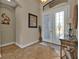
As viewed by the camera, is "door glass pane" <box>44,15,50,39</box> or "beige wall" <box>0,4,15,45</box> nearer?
"beige wall" <box>0,4,15,45</box>

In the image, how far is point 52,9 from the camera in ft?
21.7

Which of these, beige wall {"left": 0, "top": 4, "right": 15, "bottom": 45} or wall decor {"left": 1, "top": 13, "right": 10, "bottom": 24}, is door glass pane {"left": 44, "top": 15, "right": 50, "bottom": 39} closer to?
beige wall {"left": 0, "top": 4, "right": 15, "bottom": 45}

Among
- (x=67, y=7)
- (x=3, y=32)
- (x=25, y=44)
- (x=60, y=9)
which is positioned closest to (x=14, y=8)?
(x=3, y=32)

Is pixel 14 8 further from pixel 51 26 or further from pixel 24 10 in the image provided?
pixel 51 26

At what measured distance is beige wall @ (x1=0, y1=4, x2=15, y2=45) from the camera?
547 cm

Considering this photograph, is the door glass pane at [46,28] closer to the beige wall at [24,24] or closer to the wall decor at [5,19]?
the beige wall at [24,24]

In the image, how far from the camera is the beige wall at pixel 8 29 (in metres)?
5.47

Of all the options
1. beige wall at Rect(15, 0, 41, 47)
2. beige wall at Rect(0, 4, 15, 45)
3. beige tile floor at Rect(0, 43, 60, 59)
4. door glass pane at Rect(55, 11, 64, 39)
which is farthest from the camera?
door glass pane at Rect(55, 11, 64, 39)

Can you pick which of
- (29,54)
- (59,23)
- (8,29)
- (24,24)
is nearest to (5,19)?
(8,29)

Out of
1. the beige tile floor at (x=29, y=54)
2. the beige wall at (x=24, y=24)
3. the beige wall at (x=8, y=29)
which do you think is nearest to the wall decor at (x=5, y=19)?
the beige wall at (x=8, y=29)

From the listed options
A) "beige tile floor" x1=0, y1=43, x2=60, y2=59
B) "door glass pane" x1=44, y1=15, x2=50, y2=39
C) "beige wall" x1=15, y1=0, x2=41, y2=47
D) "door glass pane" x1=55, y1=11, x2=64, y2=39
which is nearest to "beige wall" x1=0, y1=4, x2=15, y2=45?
→ "beige wall" x1=15, y1=0, x2=41, y2=47

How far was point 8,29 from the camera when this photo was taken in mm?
5895

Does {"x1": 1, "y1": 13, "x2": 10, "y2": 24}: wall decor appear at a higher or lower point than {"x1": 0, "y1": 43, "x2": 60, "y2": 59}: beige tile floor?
higher

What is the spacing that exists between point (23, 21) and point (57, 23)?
232 centimetres
